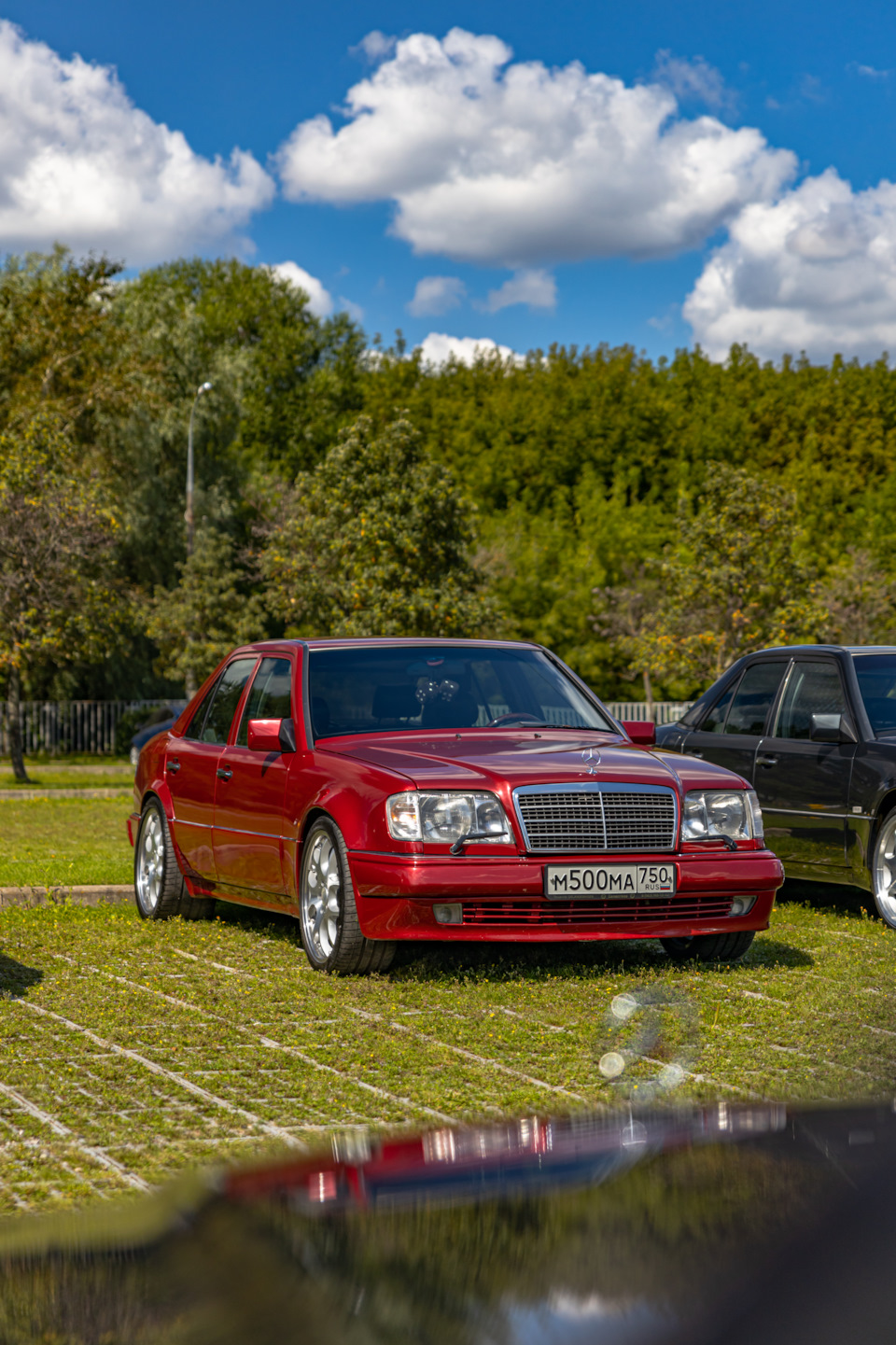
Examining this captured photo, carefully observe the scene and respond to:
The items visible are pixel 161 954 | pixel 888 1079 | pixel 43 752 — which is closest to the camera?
pixel 888 1079

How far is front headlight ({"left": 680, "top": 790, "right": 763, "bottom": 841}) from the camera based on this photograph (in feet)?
24.9

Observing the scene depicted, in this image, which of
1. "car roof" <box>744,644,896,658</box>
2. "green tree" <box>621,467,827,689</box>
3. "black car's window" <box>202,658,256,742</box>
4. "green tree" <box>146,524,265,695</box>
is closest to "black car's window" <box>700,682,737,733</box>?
"car roof" <box>744,644,896,658</box>

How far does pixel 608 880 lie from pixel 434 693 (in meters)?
1.88

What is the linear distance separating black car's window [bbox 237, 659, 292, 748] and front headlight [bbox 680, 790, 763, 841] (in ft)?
7.82

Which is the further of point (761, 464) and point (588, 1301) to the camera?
point (761, 464)

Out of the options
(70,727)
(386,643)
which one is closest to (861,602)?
(70,727)

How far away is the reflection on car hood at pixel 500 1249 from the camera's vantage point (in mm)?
1870

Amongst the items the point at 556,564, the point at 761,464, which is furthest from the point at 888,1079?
the point at 761,464

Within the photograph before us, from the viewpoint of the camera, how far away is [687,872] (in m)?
7.43

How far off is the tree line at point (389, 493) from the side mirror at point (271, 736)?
23.1 m

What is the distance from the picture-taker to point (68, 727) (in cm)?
4328

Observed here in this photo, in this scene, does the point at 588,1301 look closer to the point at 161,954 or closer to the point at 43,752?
the point at 161,954

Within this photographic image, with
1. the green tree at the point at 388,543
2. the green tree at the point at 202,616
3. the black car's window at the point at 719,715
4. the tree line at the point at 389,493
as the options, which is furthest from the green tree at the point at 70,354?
the black car's window at the point at 719,715

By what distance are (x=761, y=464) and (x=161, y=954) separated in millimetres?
65118
